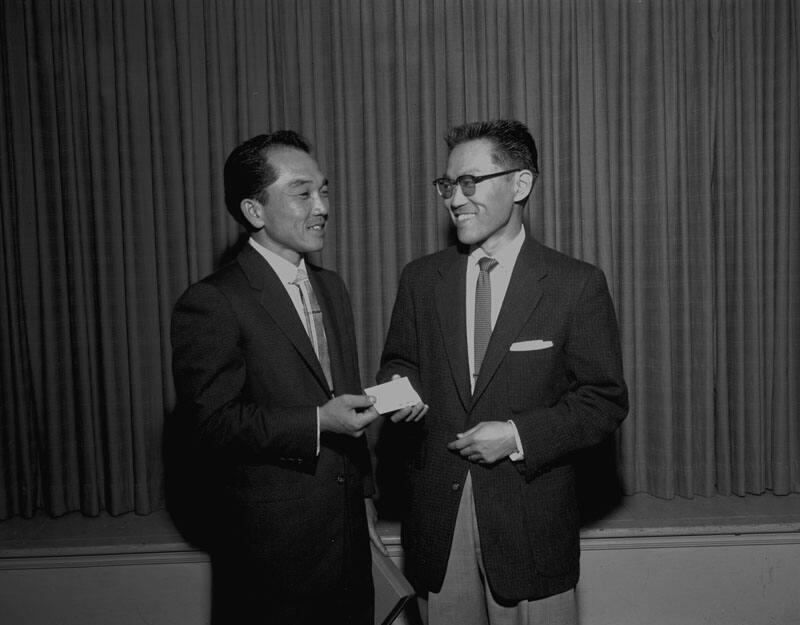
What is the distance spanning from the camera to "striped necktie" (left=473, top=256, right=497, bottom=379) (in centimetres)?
173

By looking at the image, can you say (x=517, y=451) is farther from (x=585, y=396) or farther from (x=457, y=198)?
(x=457, y=198)

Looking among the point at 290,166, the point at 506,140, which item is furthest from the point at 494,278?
the point at 290,166

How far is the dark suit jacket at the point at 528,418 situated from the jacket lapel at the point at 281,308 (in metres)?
0.37

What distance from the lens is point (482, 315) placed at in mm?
1753

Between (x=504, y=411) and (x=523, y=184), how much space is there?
0.67 m

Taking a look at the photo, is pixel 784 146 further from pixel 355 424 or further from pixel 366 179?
pixel 355 424

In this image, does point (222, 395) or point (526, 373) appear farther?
point (526, 373)

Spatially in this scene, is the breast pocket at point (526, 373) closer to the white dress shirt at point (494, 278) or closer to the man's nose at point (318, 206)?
the white dress shirt at point (494, 278)

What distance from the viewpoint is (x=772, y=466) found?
2967mm

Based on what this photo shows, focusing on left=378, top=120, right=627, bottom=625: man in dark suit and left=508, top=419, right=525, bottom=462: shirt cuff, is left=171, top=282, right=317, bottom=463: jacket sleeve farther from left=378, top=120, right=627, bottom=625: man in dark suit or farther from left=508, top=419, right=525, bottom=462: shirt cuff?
left=508, top=419, right=525, bottom=462: shirt cuff

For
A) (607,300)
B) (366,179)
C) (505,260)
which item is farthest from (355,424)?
(366,179)

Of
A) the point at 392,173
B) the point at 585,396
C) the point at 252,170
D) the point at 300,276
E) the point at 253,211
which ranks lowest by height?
the point at 585,396

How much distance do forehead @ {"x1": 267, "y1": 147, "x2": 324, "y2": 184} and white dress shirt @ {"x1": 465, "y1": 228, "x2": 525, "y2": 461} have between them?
1.71 feet

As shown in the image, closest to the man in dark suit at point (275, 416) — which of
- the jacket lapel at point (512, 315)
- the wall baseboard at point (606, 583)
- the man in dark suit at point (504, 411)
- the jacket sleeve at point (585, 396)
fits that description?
the man in dark suit at point (504, 411)
